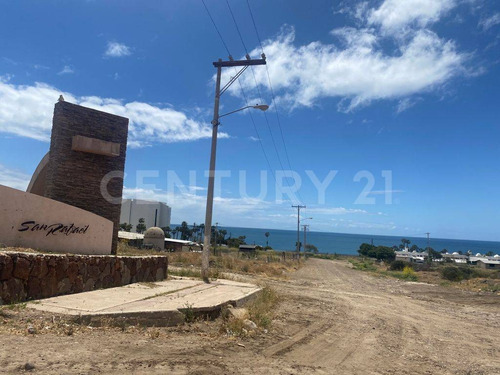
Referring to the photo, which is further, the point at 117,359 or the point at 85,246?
the point at 85,246

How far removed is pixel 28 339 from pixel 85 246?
21.4 ft

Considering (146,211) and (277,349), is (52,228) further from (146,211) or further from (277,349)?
(146,211)

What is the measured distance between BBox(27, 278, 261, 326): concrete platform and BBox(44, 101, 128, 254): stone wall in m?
3.97

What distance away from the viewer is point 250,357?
22.8ft

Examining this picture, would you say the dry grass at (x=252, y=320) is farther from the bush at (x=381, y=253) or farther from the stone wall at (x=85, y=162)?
the bush at (x=381, y=253)

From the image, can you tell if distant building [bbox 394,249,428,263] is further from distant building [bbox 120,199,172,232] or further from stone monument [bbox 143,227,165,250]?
stone monument [bbox 143,227,165,250]

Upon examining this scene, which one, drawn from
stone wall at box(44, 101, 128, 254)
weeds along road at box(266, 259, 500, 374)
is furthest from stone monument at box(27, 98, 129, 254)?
weeds along road at box(266, 259, 500, 374)

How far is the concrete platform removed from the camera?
26.6 ft

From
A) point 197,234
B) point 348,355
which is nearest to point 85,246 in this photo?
point 348,355

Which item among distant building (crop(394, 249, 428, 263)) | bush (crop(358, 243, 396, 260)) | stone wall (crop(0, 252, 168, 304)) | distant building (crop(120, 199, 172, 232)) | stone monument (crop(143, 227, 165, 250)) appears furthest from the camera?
bush (crop(358, 243, 396, 260))

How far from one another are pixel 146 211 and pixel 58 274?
70.5 metres

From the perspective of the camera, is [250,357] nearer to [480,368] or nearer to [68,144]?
[480,368]

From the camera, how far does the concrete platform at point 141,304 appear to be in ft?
26.6

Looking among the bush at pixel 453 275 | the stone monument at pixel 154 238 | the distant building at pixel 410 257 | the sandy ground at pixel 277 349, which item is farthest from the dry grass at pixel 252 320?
the distant building at pixel 410 257
